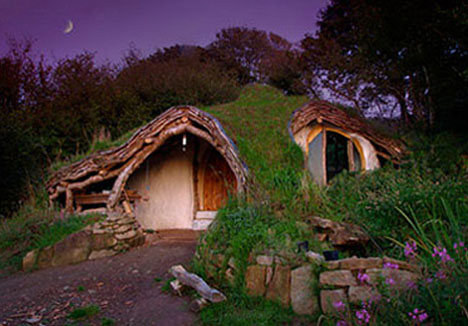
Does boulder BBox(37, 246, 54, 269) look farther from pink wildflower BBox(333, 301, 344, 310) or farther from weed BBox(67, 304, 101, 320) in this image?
pink wildflower BBox(333, 301, 344, 310)

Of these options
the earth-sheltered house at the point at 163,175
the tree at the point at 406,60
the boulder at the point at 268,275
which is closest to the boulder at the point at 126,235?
the earth-sheltered house at the point at 163,175

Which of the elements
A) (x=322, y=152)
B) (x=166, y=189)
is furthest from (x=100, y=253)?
(x=322, y=152)

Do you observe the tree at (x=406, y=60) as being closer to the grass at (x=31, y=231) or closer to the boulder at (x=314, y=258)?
the boulder at (x=314, y=258)

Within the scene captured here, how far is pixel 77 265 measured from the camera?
258 inches

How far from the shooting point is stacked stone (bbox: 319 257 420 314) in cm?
306

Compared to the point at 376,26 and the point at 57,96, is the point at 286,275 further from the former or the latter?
the point at 57,96

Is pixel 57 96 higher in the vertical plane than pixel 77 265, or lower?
higher

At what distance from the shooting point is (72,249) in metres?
6.78

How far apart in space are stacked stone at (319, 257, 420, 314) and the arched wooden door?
7110 mm

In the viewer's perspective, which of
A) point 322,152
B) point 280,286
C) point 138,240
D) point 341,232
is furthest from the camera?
point 322,152

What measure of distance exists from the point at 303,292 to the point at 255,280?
69cm

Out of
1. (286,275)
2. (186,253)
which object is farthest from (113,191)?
(286,275)

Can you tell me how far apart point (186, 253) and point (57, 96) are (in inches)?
340

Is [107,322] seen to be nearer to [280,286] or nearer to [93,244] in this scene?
[280,286]
